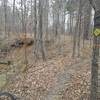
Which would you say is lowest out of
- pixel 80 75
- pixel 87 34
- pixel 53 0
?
pixel 80 75

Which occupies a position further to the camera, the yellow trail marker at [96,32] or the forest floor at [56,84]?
the forest floor at [56,84]

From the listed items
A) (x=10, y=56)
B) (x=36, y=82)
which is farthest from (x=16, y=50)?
(x=36, y=82)

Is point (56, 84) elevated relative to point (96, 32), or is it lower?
lower

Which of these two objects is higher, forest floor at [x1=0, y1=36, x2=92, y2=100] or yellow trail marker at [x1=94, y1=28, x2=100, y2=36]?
yellow trail marker at [x1=94, y1=28, x2=100, y2=36]

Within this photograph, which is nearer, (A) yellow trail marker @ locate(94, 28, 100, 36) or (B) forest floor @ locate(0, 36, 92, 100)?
(A) yellow trail marker @ locate(94, 28, 100, 36)

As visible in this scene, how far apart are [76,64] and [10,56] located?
11297 millimetres

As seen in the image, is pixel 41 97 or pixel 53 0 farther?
pixel 53 0

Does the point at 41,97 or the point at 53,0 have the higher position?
the point at 53,0

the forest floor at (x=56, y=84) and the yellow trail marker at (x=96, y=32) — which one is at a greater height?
the yellow trail marker at (x=96, y=32)

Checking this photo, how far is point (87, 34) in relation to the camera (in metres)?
24.6

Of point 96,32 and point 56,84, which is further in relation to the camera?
point 56,84

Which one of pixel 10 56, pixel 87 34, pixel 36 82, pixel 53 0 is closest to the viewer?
pixel 36 82

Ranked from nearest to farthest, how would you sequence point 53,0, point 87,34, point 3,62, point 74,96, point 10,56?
1. point 74,96
2. point 3,62
3. point 10,56
4. point 87,34
5. point 53,0

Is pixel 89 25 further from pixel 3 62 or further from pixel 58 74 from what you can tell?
pixel 58 74
